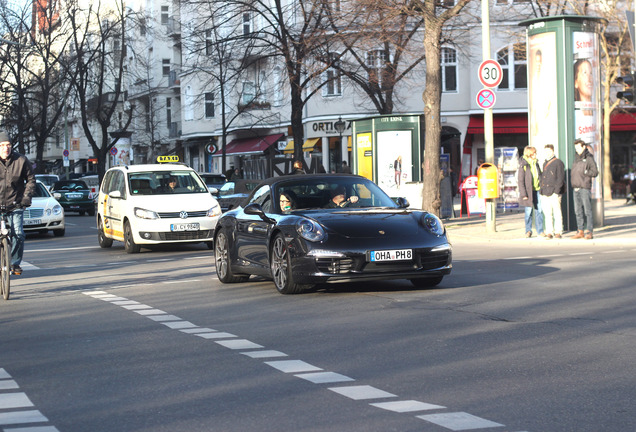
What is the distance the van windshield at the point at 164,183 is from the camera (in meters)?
21.8

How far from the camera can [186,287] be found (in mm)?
14227

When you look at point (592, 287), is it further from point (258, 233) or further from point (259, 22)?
point (259, 22)

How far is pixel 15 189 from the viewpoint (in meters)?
13.5

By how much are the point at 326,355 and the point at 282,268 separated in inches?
177

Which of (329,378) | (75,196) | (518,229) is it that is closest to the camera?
(329,378)

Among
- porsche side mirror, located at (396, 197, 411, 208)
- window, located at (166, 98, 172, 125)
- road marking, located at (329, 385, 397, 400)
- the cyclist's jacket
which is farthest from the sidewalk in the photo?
window, located at (166, 98, 172, 125)

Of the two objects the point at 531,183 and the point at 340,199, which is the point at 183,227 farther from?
the point at 340,199

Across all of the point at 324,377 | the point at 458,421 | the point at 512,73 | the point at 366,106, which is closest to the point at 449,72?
the point at 512,73

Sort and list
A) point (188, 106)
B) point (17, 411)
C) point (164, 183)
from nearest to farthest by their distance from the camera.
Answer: point (17, 411), point (164, 183), point (188, 106)

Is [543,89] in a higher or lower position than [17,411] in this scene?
higher

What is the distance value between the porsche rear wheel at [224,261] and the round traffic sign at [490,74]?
1024 cm

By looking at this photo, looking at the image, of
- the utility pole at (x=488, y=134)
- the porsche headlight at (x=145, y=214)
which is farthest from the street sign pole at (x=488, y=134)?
the porsche headlight at (x=145, y=214)

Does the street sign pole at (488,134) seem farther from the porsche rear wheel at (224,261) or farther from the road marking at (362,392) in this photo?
the road marking at (362,392)

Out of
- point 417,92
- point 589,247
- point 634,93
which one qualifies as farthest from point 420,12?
point 417,92
